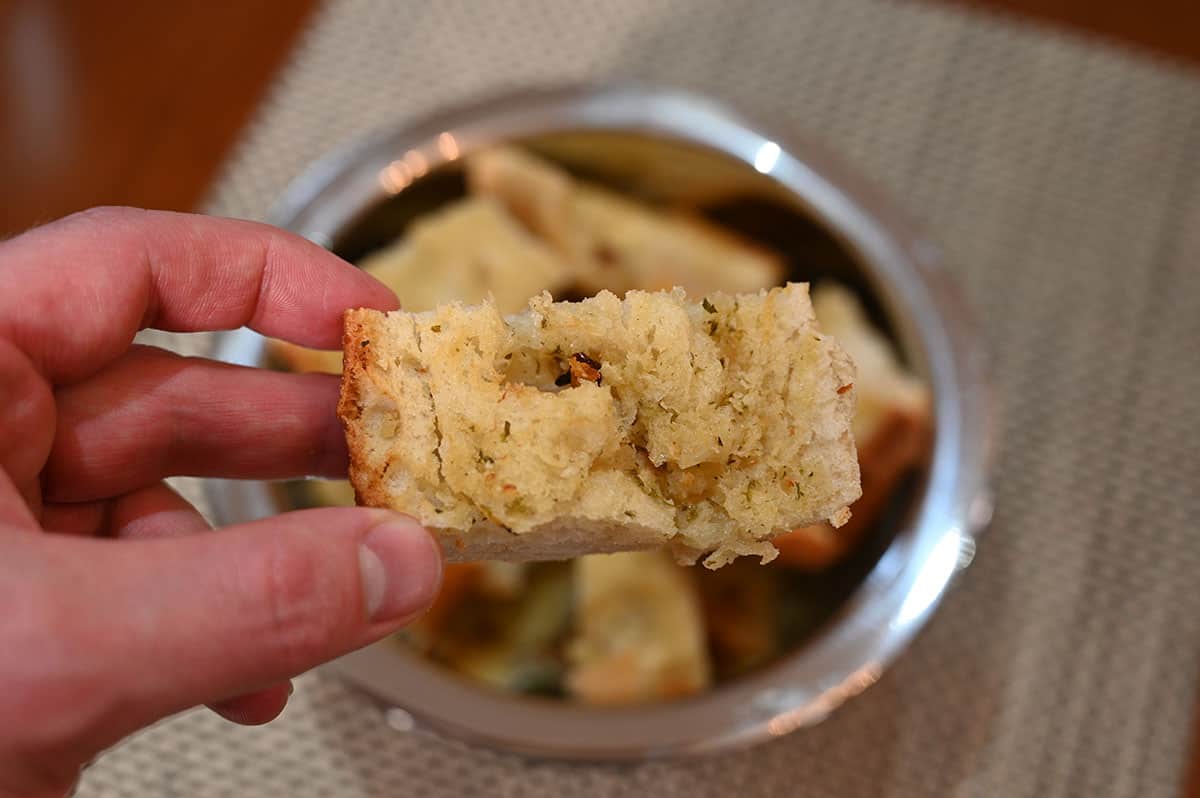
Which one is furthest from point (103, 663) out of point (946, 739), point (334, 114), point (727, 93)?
point (727, 93)

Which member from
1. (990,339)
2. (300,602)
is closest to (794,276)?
(990,339)

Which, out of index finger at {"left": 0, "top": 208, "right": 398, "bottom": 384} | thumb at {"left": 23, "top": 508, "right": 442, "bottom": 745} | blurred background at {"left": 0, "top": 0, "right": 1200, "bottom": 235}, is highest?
blurred background at {"left": 0, "top": 0, "right": 1200, "bottom": 235}

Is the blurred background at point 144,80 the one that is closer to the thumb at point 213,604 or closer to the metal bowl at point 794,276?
the metal bowl at point 794,276

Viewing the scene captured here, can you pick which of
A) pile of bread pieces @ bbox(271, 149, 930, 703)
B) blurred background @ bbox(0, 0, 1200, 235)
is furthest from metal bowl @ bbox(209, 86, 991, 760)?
blurred background @ bbox(0, 0, 1200, 235)

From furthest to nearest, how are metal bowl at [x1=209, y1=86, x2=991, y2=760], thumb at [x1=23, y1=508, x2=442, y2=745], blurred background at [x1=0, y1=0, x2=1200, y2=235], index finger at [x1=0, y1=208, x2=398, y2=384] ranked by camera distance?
blurred background at [x1=0, y1=0, x2=1200, y2=235], metal bowl at [x1=209, y1=86, x2=991, y2=760], index finger at [x1=0, y1=208, x2=398, y2=384], thumb at [x1=23, y1=508, x2=442, y2=745]

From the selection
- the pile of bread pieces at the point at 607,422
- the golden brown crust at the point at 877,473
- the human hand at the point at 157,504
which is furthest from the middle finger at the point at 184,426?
the golden brown crust at the point at 877,473

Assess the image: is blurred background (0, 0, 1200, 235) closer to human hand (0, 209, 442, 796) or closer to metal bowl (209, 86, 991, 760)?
metal bowl (209, 86, 991, 760)

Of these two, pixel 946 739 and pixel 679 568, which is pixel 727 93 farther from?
pixel 946 739
